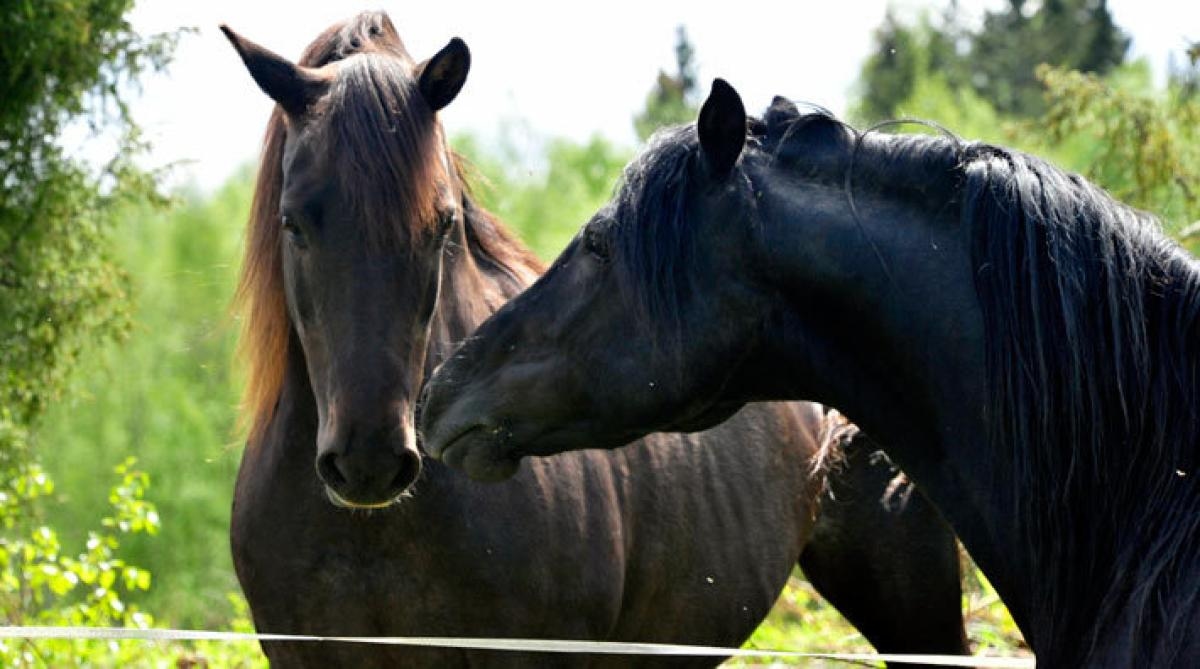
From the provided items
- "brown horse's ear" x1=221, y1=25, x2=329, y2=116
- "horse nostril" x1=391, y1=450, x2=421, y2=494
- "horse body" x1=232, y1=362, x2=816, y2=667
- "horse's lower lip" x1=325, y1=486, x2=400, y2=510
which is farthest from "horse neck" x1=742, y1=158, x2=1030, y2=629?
"brown horse's ear" x1=221, y1=25, x2=329, y2=116

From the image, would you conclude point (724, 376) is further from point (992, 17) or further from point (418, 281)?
point (992, 17)

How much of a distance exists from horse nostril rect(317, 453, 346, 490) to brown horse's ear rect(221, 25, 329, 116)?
0.94 meters

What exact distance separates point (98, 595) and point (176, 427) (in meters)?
26.7

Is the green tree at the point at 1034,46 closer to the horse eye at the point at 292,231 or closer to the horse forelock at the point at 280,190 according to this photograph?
the horse forelock at the point at 280,190

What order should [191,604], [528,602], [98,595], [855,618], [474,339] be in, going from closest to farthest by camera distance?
[474,339] → [528,602] → [855,618] → [98,595] → [191,604]

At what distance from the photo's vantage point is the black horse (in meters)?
2.78

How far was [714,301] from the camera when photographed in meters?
3.07

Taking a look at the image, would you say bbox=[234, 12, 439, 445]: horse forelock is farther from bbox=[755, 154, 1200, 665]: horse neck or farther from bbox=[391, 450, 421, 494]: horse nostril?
bbox=[755, 154, 1200, 665]: horse neck

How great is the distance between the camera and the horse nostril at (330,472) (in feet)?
12.3

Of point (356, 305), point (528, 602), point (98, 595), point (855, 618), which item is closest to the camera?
point (356, 305)

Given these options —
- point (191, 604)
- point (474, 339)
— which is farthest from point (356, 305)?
point (191, 604)

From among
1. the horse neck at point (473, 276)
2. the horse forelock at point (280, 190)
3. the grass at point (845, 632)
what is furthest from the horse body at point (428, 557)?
the grass at point (845, 632)

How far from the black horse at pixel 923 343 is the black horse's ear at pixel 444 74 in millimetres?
1087

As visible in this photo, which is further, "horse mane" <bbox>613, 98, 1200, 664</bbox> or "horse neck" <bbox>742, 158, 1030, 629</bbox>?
"horse neck" <bbox>742, 158, 1030, 629</bbox>
